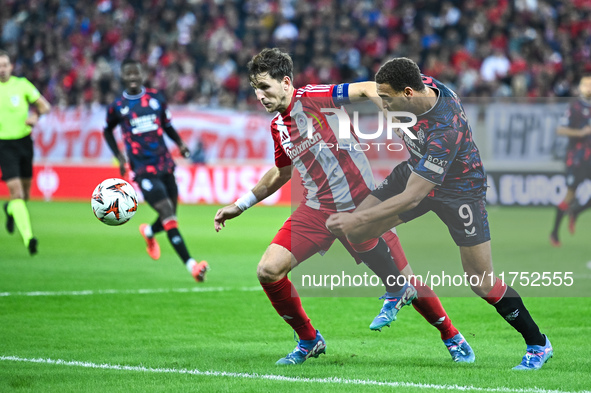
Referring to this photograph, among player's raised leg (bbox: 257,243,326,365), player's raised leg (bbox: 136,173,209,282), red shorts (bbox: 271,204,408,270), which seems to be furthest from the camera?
player's raised leg (bbox: 136,173,209,282)

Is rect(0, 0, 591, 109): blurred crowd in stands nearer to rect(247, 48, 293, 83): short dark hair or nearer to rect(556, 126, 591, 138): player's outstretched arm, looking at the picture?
rect(556, 126, 591, 138): player's outstretched arm

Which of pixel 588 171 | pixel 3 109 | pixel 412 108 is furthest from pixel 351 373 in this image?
pixel 588 171

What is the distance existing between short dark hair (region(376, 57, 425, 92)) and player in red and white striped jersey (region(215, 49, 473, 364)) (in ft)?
1.09

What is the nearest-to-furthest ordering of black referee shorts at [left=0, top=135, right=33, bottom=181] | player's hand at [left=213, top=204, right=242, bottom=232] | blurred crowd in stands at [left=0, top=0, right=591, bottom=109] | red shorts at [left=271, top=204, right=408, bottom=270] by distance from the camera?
1. red shorts at [left=271, top=204, right=408, bottom=270]
2. player's hand at [left=213, top=204, right=242, bottom=232]
3. black referee shorts at [left=0, top=135, right=33, bottom=181]
4. blurred crowd in stands at [left=0, top=0, right=591, bottom=109]

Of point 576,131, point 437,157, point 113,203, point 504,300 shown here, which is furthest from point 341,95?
point 576,131

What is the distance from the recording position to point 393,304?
A: 5.56m

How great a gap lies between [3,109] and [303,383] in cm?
779

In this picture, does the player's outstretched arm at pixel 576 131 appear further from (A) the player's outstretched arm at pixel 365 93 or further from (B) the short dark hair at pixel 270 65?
(B) the short dark hair at pixel 270 65

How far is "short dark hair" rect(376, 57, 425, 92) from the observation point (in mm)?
5012

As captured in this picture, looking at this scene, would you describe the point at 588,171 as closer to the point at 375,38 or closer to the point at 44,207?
the point at 375,38

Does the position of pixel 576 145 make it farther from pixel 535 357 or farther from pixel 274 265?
pixel 274 265

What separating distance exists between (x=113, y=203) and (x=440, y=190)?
291 centimetres

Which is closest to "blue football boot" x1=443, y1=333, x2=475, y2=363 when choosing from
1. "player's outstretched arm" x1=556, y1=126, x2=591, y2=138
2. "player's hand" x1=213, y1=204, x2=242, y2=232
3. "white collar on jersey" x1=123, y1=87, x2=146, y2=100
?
"player's hand" x1=213, y1=204, x2=242, y2=232

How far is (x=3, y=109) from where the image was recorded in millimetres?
11289
